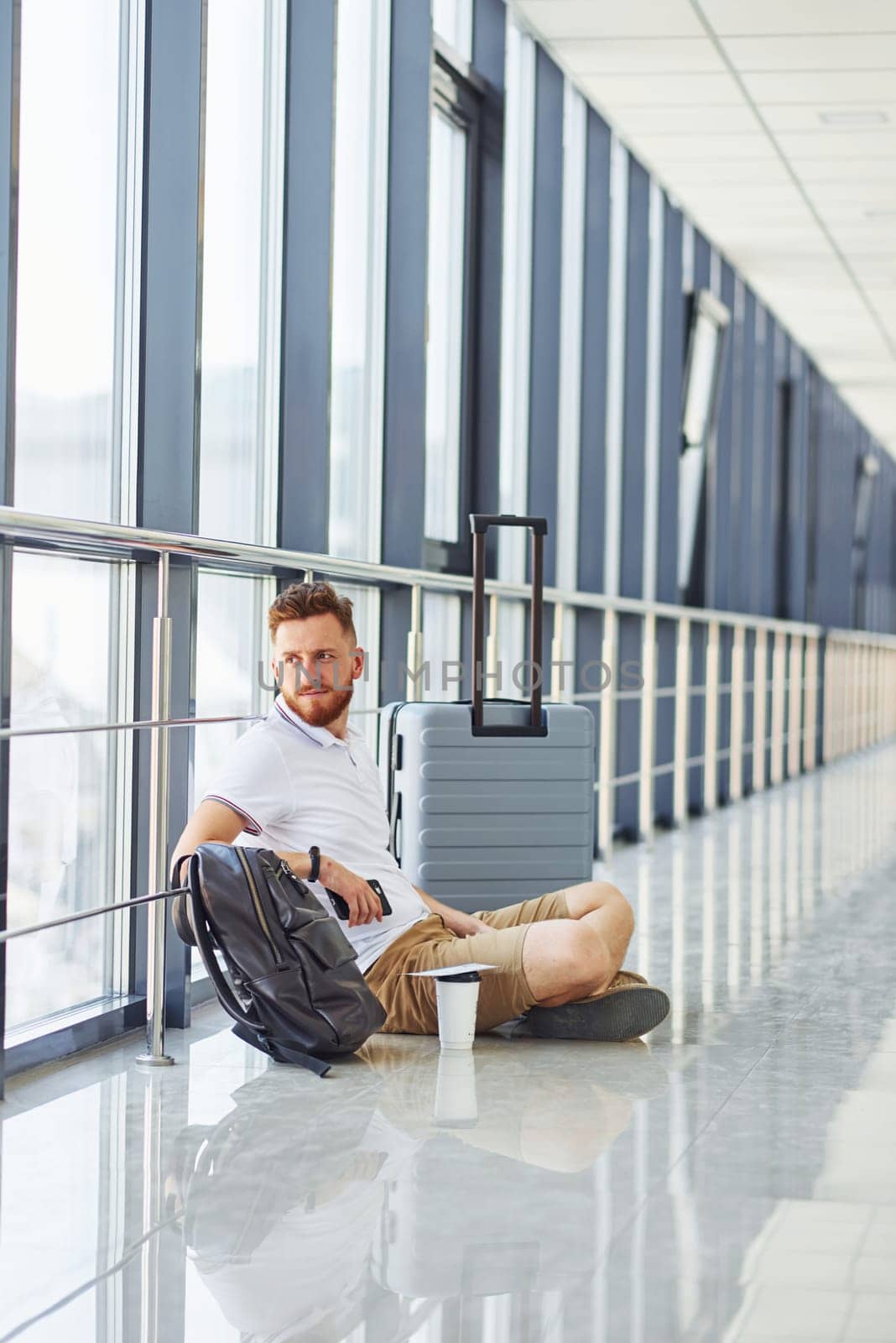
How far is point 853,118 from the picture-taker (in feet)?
14.3

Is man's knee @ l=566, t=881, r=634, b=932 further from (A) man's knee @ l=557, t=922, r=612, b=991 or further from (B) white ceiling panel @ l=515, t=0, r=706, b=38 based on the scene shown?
(B) white ceiling panel @ l=515, t=0, r=706, b=38

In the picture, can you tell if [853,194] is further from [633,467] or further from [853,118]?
[633,467]

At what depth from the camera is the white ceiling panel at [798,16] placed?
3.58 meters

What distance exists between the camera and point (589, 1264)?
4.25 ft

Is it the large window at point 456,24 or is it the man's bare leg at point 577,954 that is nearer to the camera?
the man's bare leg at point 577,954

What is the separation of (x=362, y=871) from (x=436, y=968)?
0.47 ft

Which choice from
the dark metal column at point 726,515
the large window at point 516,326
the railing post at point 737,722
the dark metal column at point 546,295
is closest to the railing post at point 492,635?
the large window at point 516,326

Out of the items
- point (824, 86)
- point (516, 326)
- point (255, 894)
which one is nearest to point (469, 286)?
point (516, 326)

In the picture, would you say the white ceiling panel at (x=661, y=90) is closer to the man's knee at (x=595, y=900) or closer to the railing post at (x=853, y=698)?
the man's knee at (x=595, y=900)

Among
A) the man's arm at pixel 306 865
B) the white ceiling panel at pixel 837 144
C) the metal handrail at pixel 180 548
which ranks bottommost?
the man's arm at pixel 306 865

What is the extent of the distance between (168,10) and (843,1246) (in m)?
1.73

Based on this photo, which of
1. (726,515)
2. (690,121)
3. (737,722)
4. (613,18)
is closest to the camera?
(613,18)

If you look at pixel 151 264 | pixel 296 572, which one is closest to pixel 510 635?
pixel 296 572

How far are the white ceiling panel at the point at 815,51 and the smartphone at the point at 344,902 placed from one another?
8.51ft
